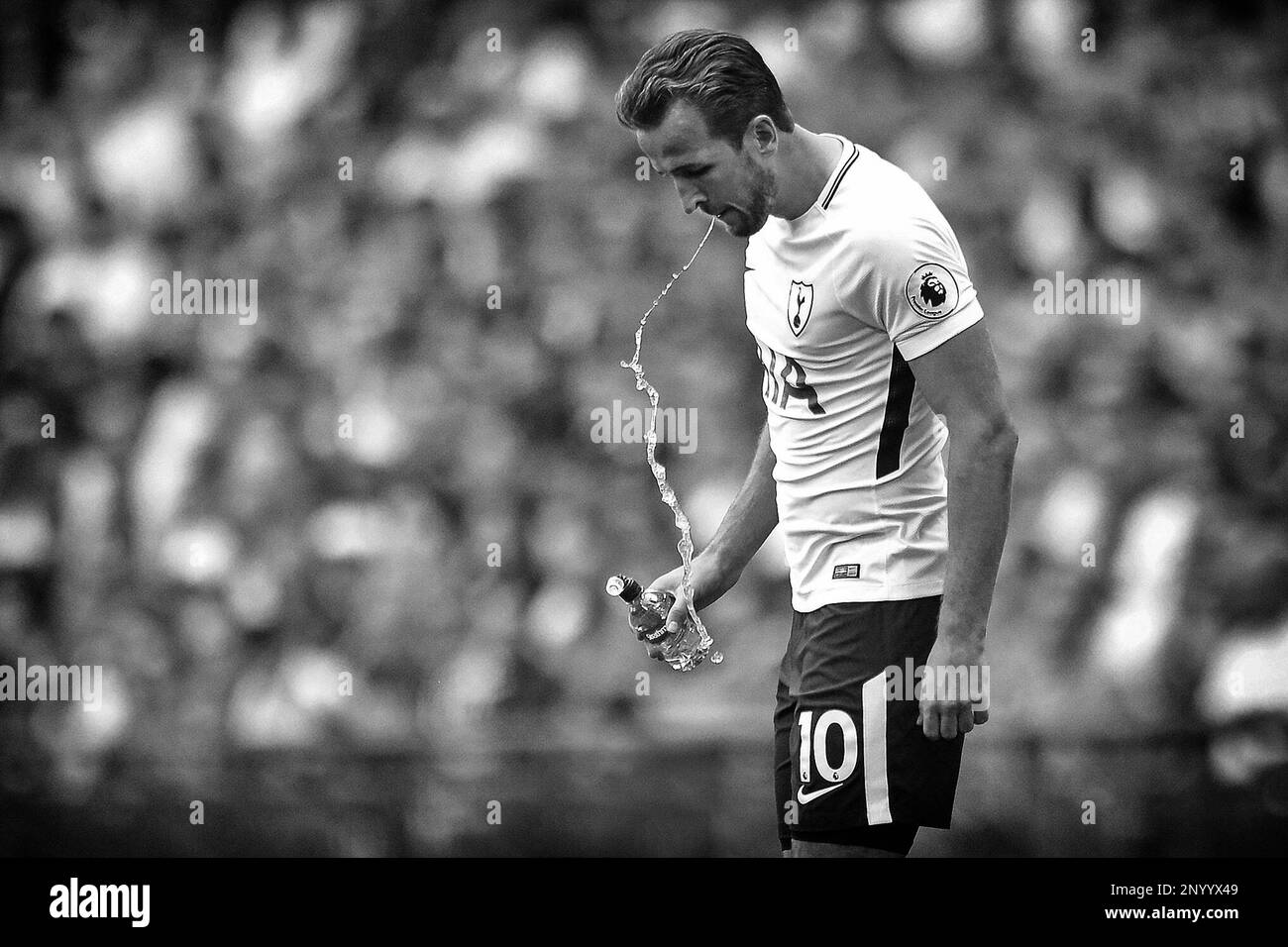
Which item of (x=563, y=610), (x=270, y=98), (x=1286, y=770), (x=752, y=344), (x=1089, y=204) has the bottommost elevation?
(x=1286, y=770)

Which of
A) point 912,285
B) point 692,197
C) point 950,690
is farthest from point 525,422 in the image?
point 950,690

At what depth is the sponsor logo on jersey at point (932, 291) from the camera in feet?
6.39

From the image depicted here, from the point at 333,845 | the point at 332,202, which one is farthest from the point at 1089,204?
the point at 333,845

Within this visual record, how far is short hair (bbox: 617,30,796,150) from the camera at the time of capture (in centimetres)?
208

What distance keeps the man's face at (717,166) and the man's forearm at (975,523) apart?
0.43 m

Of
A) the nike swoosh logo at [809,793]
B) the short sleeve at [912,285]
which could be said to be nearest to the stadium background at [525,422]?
the nike swoosh logo at [809,793]

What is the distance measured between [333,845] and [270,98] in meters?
1.88

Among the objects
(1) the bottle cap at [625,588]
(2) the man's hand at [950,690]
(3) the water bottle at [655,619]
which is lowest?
(2) the man's hand at [950,690]

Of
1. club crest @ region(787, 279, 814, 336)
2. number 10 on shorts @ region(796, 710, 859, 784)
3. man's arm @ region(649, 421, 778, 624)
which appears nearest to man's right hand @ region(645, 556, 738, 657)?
man's arm @ region(649, 421, 778, 624)

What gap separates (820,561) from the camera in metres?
2.12

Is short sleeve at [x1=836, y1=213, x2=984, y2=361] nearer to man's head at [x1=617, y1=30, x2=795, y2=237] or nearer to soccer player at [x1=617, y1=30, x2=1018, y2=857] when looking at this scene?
soccer player at [x1=617, y1=30, x2=1018, y2=857]

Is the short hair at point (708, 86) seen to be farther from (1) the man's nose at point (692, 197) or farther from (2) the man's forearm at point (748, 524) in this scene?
(2) the man's forearm at point (748, 524)

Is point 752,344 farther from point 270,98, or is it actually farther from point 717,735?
point 270,98
